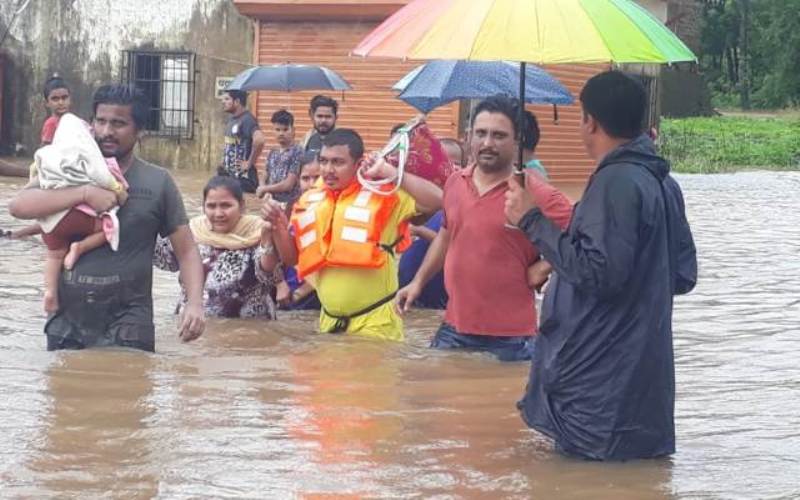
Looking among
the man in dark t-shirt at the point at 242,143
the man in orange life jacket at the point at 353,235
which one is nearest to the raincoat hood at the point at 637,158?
the man in orange life jacket at the point at 353,235

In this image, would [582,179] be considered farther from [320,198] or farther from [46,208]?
[46,208]

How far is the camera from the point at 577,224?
5.64 m

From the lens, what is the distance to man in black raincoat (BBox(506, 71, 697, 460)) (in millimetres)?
5523

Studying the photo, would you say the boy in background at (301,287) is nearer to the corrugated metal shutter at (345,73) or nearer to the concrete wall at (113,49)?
the corrugated metal shutter at (345,73)

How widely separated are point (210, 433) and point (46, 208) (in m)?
1.35

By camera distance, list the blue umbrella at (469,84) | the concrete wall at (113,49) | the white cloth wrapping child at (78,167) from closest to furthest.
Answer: the white cloth wrapping child at (78,167)
the blue umbrella at (469,84)
the concrete wall at (113,49)

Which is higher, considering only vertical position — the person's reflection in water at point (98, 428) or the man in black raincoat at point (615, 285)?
the man in black raincoat at point (615, 285)

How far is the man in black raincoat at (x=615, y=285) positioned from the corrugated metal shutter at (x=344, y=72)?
17094 mm

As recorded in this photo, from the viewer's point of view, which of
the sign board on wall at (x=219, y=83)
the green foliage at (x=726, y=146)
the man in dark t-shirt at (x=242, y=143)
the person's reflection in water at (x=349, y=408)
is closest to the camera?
the person's reflection in water at (x=349, y=408)

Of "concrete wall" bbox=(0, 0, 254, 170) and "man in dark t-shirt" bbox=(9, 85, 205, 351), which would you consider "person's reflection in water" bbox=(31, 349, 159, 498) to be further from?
"concrete wall" bbox=(0, 0, 254, 170)

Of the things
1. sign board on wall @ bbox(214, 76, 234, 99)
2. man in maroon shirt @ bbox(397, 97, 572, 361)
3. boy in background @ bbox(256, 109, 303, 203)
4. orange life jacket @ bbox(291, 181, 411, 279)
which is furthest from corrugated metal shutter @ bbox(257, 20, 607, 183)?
man in maroon shirt @ bbox(397, 97, 572, 361)

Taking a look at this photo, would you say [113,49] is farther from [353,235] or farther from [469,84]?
[353,235]

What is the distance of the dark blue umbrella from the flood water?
5.70 m

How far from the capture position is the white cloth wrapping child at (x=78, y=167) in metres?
6.86
